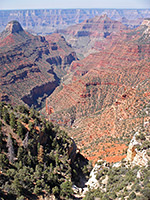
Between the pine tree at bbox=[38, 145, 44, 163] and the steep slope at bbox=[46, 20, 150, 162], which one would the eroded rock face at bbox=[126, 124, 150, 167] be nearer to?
the steep slope at bbox=[46, 20, 150, 162]

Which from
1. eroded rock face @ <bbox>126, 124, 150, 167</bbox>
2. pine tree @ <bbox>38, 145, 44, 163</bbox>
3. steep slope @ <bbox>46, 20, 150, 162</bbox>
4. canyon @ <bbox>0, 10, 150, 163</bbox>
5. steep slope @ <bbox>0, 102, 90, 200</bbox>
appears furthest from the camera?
canyon @ <bbox>0, 10, 150, 163</bbox>

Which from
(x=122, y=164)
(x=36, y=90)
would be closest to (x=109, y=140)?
(x=122, y=164)

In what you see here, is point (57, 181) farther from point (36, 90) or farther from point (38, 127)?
point (36, 90)

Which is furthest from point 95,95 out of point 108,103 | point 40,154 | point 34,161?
point 34,161

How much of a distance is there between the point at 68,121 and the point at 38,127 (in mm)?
48340

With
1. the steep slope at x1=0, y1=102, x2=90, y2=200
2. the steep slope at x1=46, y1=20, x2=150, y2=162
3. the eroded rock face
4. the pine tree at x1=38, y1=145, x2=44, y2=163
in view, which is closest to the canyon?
the steep slope at x1=46, y1=20, x2=150, y2=162

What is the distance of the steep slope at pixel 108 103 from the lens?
5096cm

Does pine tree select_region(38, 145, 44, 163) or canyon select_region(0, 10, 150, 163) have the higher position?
canyon select_region(0, 10, 150, 163)

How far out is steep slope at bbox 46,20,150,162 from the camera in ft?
167

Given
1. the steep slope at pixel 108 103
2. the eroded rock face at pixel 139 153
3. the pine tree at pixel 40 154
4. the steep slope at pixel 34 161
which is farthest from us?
the steep slope at pixel 108 103

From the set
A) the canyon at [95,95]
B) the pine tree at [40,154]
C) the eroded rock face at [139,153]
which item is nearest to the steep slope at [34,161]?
the pine tree at [40,154]

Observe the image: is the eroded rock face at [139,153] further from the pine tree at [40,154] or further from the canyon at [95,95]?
the pine tree at [40,154]

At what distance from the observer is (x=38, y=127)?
39750 mm

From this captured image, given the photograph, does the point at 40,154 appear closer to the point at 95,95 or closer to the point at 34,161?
Result: the point at 34,161
